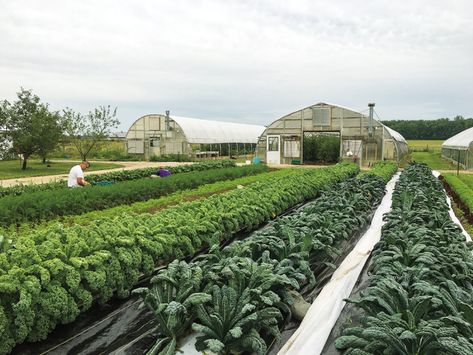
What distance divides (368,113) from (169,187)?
18.2 m

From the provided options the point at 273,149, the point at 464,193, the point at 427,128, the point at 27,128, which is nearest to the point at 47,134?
the point at 27,128

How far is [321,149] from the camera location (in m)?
30.6

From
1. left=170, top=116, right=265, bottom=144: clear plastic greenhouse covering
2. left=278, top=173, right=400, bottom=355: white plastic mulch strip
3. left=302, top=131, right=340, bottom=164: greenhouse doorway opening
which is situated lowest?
left=278, top=173, right=400, bottom=355: white plastic mulch strip

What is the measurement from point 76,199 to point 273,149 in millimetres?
20826

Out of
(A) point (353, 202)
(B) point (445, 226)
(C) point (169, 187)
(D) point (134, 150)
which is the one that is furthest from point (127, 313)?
(D) point (134, 150)

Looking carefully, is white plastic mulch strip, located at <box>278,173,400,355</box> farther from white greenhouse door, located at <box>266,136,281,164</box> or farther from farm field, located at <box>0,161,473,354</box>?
white greenhouse door, located at <box>266,136,281,164</box>

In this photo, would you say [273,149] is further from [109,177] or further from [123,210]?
[123,210]

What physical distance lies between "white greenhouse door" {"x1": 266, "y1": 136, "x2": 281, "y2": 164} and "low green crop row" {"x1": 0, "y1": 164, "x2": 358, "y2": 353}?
2233 cm

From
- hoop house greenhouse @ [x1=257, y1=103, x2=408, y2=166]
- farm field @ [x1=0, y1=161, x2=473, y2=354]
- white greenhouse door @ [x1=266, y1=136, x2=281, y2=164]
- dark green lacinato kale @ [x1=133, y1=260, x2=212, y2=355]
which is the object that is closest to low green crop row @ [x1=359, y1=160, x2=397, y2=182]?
hoop house greenhouse @ [x1=257, y1=103, x2=408, y2=166]

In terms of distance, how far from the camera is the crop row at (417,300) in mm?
3170

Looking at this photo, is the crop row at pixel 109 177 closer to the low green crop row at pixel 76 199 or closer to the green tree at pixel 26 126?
the low green crop row at pixel 76 199

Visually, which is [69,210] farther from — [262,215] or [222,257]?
[222,257]

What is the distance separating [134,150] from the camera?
36.5 metres

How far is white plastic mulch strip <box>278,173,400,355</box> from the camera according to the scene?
396 centimetres
